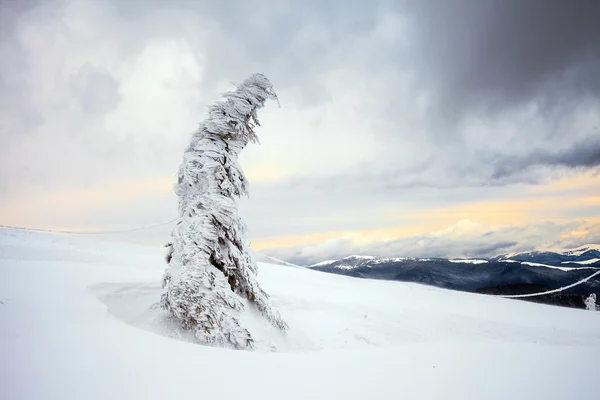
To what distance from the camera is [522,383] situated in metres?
3.44

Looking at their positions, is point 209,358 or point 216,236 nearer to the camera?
point 209,358

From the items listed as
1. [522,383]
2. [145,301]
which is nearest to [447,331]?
[522,383]

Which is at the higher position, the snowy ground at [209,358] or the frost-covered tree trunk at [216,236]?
the frost-covered tree trunk at [216,236]

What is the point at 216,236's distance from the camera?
617 centimetres

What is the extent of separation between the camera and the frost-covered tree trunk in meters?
5.41

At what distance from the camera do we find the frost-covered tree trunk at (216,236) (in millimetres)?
5410

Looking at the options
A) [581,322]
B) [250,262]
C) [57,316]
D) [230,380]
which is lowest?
[581,322]

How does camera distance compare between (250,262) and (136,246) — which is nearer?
(250,262)

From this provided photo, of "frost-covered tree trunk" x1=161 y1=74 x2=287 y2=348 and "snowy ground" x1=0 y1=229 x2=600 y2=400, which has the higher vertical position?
"frost-covered tree trunk" x1=161 y1=74 x2=287 y2=348

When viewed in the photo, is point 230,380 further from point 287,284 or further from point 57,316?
point 287,284

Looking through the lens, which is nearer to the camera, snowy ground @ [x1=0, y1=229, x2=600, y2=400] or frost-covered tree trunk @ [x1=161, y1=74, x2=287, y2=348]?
snowy ground @ [x1=0, y1=229, x2=600, y2=400]

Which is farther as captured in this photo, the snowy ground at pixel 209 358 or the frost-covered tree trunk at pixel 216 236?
the frost-covered tree trunk at pixel 216 236

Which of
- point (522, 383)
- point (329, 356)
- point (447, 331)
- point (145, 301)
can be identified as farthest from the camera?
point (447, 331)

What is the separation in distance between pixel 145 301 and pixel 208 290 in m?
2.67
